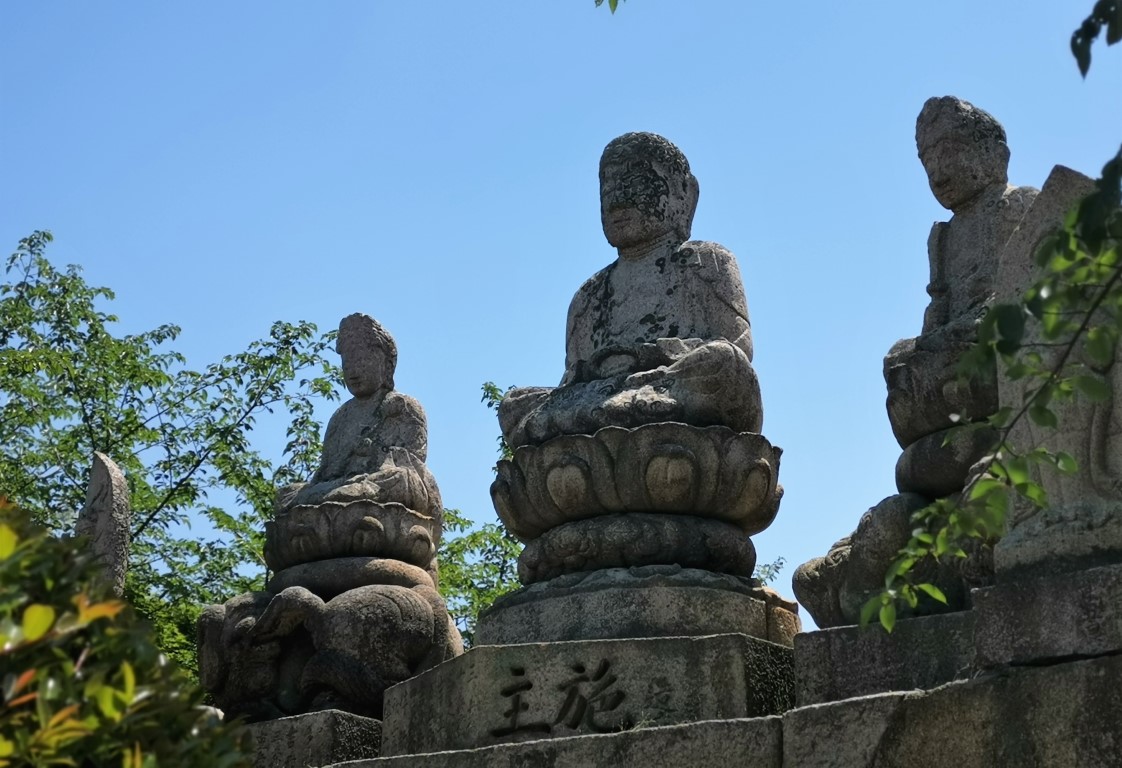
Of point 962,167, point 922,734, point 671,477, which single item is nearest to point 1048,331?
point 922,734

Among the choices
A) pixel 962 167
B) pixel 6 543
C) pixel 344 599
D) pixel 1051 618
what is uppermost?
pixel 962 167

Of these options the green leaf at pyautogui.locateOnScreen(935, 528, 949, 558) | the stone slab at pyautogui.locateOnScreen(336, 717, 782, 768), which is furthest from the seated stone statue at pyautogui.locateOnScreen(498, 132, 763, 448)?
the green leaf at pyautogui.locateOnScreen(935, 528, 949, 558)

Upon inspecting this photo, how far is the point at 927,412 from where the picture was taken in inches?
247

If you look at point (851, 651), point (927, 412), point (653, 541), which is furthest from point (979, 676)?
point (653, 541)

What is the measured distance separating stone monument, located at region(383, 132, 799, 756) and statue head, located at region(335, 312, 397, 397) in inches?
66.4

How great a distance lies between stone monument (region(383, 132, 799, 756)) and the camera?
607cm

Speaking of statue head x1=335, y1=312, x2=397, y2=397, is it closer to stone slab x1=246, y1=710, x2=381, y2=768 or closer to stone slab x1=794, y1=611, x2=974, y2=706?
stone slab x1=246, y1=710, x2=381, y2=768

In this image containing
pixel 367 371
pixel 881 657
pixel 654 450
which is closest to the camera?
pixel 881 657

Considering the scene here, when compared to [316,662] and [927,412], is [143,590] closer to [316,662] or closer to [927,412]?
[316,662]

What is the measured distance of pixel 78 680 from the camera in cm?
271

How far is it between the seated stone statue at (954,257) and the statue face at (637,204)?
127cm

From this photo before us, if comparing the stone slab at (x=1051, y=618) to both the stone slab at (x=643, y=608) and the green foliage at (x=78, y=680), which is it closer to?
the stone slab at (x=643, y=608)

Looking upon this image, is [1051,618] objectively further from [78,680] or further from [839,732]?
[78,680]

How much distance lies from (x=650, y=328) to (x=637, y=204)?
2.00 feet
